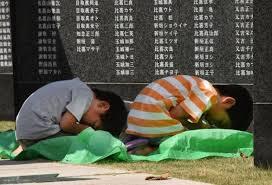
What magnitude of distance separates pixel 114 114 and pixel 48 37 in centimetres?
316

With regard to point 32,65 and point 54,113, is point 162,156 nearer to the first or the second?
point 54,113

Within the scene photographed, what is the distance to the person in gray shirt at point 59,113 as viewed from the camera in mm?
10586

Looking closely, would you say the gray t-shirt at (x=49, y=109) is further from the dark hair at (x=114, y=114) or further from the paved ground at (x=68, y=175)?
the paved ground at (x=68, y=175)

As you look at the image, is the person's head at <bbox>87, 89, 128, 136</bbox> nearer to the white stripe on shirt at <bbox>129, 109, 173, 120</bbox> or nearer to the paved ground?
the white stripe on shirt at <bbox>129, 109, 173, 120</bbox>

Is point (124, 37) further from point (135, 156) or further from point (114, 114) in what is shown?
point (135, 156)

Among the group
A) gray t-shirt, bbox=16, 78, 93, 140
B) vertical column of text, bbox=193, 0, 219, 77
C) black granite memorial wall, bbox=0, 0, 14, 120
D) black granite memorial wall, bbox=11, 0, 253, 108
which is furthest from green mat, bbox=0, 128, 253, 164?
black granite memorial wall, bbox=0, 0, 14, 120

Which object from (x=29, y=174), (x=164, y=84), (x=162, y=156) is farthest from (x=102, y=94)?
(x=29, y=174)

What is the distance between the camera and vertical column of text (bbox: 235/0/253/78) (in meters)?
12.4

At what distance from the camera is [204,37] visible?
12.8 meters

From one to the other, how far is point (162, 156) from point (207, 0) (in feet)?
11.2

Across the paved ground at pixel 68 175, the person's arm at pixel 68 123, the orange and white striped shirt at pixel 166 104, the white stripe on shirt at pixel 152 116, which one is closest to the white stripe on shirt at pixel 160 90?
the orange and white striped shirt at pixel 166 104

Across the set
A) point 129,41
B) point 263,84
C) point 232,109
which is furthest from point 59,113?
point 129,41

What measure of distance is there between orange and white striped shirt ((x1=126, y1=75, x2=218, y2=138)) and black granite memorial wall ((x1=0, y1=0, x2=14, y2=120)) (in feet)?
14.2

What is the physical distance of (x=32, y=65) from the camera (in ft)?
47.1
